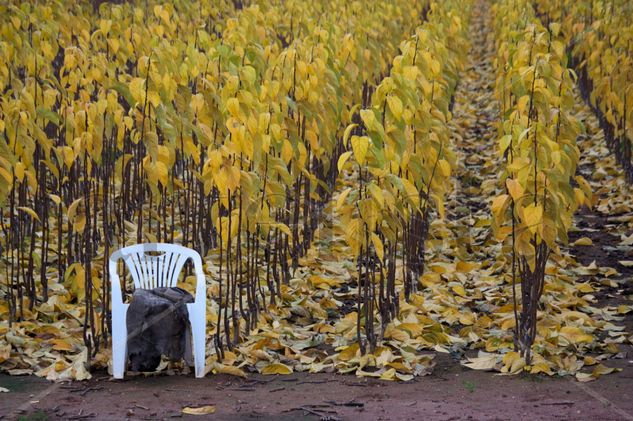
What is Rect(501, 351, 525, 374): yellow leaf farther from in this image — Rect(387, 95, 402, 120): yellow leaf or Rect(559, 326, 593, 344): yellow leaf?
Rect(387, 95, 402, 120): yellow leaf

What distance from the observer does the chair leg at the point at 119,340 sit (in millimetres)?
3760

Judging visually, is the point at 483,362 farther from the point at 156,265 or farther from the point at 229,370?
the point at 156,265

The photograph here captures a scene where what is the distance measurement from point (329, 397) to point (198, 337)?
62cm

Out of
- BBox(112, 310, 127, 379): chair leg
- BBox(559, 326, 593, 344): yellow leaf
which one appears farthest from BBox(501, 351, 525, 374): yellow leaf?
BBox(112, 310, 127, 379): chair leg

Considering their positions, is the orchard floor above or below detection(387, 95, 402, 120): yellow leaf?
below

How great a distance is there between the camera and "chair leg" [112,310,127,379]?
376cm

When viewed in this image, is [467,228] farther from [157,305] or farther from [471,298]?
[157,305]

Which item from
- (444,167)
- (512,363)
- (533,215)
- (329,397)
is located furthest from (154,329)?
(444,167)

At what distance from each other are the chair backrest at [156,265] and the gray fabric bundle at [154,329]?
0.30m

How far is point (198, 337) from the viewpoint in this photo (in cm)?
378

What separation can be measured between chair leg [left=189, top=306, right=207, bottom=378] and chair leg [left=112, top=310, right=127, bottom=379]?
281 millimetres

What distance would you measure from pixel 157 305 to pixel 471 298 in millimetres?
1883

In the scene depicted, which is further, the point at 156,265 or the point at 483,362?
the point at 156,265

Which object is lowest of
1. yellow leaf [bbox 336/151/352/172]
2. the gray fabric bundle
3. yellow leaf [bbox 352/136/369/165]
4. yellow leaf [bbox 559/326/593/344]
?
yellow leaf [bbox 559/326/593/344]
